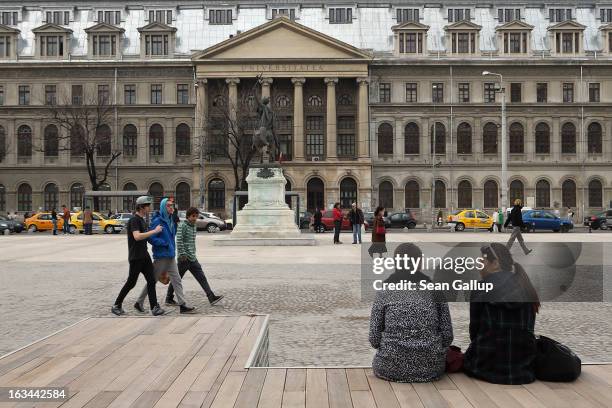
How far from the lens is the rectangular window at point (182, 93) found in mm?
68812

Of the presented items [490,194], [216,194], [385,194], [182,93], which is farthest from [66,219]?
[490,194]

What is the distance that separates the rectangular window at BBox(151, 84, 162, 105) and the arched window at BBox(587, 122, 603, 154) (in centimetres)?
4355

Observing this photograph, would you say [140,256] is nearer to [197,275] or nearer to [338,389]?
[197,275]

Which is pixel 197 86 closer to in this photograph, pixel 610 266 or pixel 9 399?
pixel 610 266

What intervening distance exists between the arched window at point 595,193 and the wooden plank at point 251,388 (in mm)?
68640

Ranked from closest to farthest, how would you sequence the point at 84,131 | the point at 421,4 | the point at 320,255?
the point at 320,255 < the point at 84,131 < the point at 421,4

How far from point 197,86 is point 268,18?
1221cm

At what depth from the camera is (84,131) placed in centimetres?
6394

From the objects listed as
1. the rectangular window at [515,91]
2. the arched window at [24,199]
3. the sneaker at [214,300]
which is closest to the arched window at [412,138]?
the rectangular window at [515,91]

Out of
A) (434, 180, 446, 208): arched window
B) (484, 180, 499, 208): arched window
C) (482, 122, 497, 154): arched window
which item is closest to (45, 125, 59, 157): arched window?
(434, 180, 446, 208): arched window

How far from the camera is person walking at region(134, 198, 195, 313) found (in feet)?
38.4

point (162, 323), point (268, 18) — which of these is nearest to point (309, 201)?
point (268, 18)

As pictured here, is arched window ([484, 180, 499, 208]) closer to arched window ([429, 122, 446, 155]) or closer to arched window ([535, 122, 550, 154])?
arched window ([429, 122, 446, 155])

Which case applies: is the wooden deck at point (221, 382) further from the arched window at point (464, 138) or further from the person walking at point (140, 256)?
the arched window at point (464, 138)
